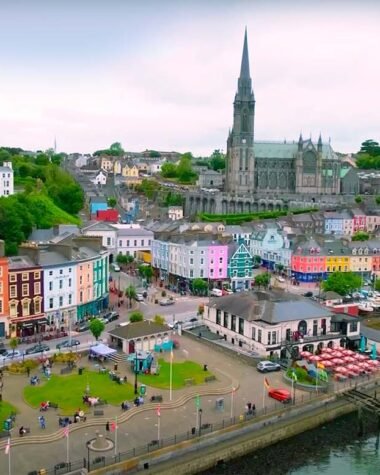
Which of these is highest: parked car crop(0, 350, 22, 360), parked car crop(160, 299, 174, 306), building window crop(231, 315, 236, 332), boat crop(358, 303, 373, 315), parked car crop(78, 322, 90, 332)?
building window crop(231, 315, 236, 332)

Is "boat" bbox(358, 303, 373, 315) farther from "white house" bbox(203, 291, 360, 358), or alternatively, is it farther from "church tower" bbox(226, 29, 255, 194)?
"church tower" bbox(226, 29, 255, 194)

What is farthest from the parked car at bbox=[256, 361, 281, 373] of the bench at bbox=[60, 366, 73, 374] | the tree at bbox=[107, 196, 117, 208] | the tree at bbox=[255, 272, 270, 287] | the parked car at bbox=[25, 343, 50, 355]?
the tree at bbox=[107, 196, 117, 208]

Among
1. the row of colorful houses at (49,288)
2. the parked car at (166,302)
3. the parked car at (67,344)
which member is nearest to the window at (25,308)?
the row of colorful houses at (49,288)

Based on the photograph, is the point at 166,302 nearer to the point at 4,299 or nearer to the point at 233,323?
the point at 233,323

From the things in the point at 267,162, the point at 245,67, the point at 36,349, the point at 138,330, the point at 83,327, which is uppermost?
the point at 245,67

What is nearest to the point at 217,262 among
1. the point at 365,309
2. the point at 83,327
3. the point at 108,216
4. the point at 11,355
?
the point at 365,309

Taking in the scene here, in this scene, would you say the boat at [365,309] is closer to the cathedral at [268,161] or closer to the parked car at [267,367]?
the parked car at [267,367]

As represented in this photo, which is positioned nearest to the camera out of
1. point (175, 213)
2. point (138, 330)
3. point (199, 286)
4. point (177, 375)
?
point (177, 375)

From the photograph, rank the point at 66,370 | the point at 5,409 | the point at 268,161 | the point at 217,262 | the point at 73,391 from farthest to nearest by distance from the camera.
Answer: the point at 268,161 < the point at 217,262 < the point at 66,370 < the point at 73,391 < the point at 5,409
